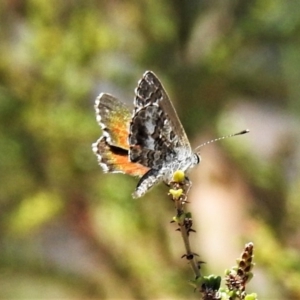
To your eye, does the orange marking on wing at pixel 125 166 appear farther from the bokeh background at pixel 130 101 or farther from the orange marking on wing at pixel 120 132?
Result: the bokeh background at pixel 130 101

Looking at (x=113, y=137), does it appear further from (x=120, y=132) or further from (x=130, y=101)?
(x=130, y=101)

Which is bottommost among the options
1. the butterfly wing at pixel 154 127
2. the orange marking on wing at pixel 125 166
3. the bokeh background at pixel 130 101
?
the orange marking on wing at pixel 125 166

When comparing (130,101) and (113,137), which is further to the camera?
(130,101)

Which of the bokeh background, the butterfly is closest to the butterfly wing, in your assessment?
the butterfly

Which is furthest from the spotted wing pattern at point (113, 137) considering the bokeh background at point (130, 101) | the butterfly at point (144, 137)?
the bokeh background at point (130, 101)

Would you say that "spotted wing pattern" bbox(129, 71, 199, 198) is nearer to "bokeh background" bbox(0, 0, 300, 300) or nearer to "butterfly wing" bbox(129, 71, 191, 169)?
"butterfly wing" bbox(129, 71, 191, 169)

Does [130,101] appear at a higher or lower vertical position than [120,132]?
higher

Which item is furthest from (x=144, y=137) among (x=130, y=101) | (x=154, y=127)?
(x=130, y=101)
